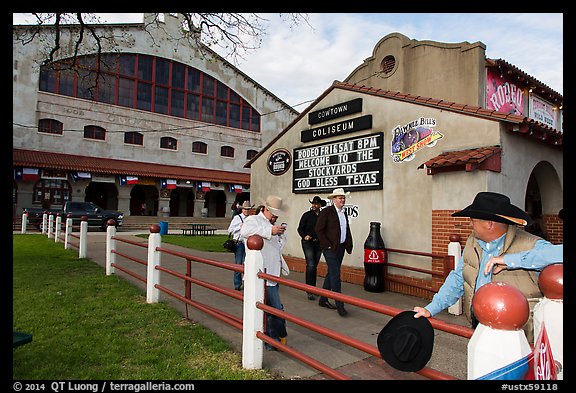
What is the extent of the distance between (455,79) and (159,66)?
86.0ft

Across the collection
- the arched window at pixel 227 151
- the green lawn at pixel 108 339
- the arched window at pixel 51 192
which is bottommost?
the green lawn at pixel 108 339

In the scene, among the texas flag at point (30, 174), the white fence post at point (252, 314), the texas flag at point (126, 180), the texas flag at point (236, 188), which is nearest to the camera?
the white fence post at point (252, 314)

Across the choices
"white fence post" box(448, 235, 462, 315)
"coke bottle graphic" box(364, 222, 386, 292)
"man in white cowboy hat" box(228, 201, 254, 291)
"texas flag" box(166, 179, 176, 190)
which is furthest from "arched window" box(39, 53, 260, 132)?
"white fence post" box(448, 235, 462, 315)

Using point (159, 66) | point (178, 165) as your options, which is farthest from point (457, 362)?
point (159, 66)

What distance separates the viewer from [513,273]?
2217 millimetres

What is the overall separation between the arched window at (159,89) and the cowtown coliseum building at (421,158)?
879 inches

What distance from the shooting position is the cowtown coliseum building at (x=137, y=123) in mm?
24828

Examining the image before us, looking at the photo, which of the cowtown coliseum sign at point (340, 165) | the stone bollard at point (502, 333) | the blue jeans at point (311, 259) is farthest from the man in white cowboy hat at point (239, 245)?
the stone bollard at point (502, 333)

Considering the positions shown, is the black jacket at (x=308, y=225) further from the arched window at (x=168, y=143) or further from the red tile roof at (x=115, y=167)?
the arched window at (x=168, y=143)

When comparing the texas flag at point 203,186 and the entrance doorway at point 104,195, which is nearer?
the entrance doorway at point 104,195

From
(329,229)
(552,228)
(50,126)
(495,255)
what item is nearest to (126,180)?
(50,126)
